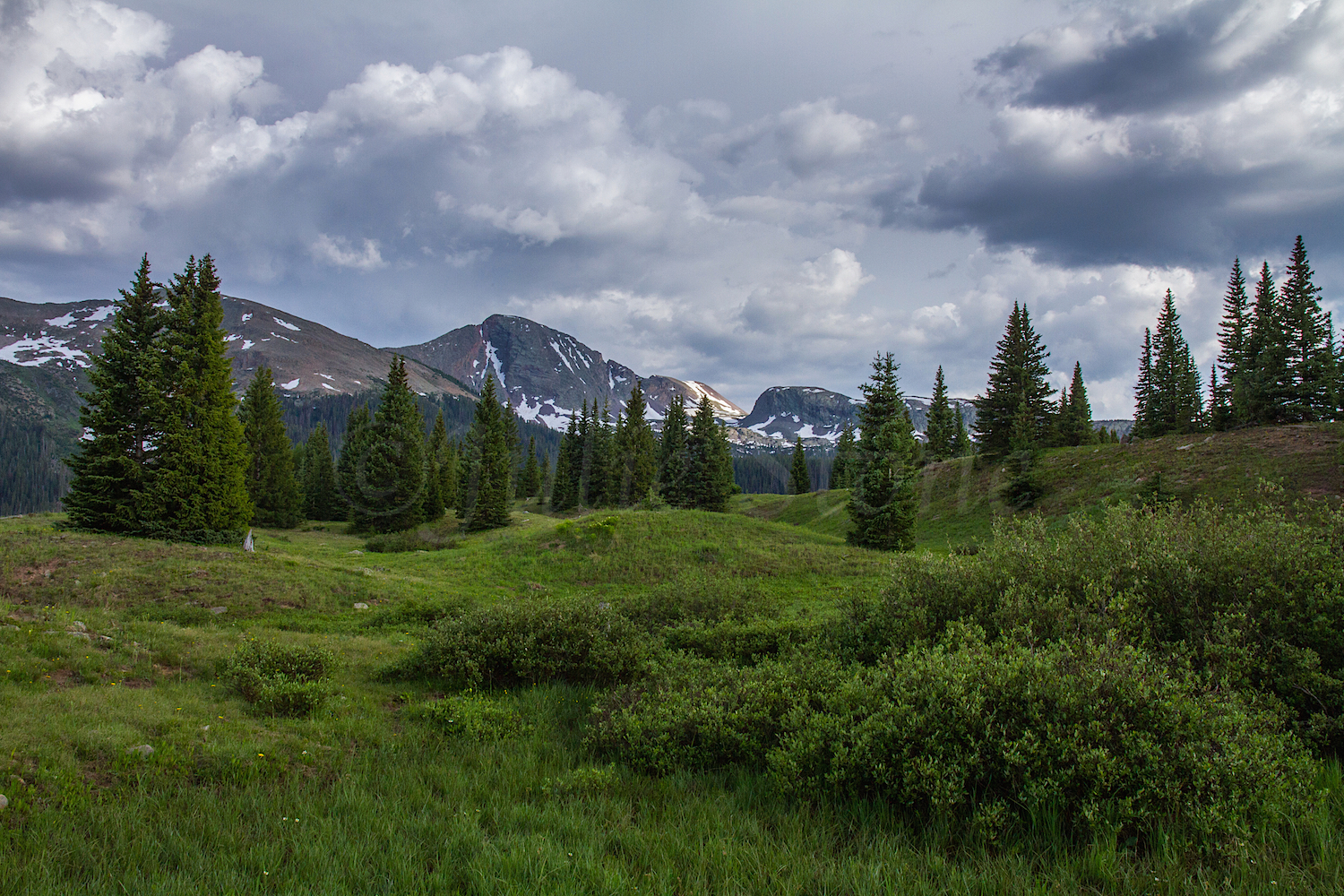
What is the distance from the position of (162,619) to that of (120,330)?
18161 millimetres

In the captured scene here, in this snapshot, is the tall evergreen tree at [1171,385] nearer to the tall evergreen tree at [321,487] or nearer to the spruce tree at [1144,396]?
the spruce tree at [1144,396]

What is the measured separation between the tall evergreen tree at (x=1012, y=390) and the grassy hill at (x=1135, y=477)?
247cm

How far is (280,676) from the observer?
8102 millimetres

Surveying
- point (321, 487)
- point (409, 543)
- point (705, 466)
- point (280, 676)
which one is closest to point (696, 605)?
point (280, 676)

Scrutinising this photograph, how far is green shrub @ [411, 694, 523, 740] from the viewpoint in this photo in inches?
283

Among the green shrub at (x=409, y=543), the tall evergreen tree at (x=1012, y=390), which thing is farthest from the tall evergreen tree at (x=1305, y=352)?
the green shrub at (x=409, y=543)

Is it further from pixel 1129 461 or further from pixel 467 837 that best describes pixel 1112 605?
pixel 1129 461

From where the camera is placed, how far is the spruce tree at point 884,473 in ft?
107

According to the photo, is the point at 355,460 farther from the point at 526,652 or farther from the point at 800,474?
the point at 800,474

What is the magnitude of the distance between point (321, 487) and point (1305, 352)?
284 ft

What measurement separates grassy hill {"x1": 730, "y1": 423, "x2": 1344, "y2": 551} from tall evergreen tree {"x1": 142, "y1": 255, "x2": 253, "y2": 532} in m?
32.9

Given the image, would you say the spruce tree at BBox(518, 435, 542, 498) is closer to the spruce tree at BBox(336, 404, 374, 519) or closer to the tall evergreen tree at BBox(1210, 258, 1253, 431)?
the spruce tree at BBox(336, 404, 374, 519)

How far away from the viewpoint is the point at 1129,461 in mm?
40344

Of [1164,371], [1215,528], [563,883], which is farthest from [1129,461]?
[563,883]
